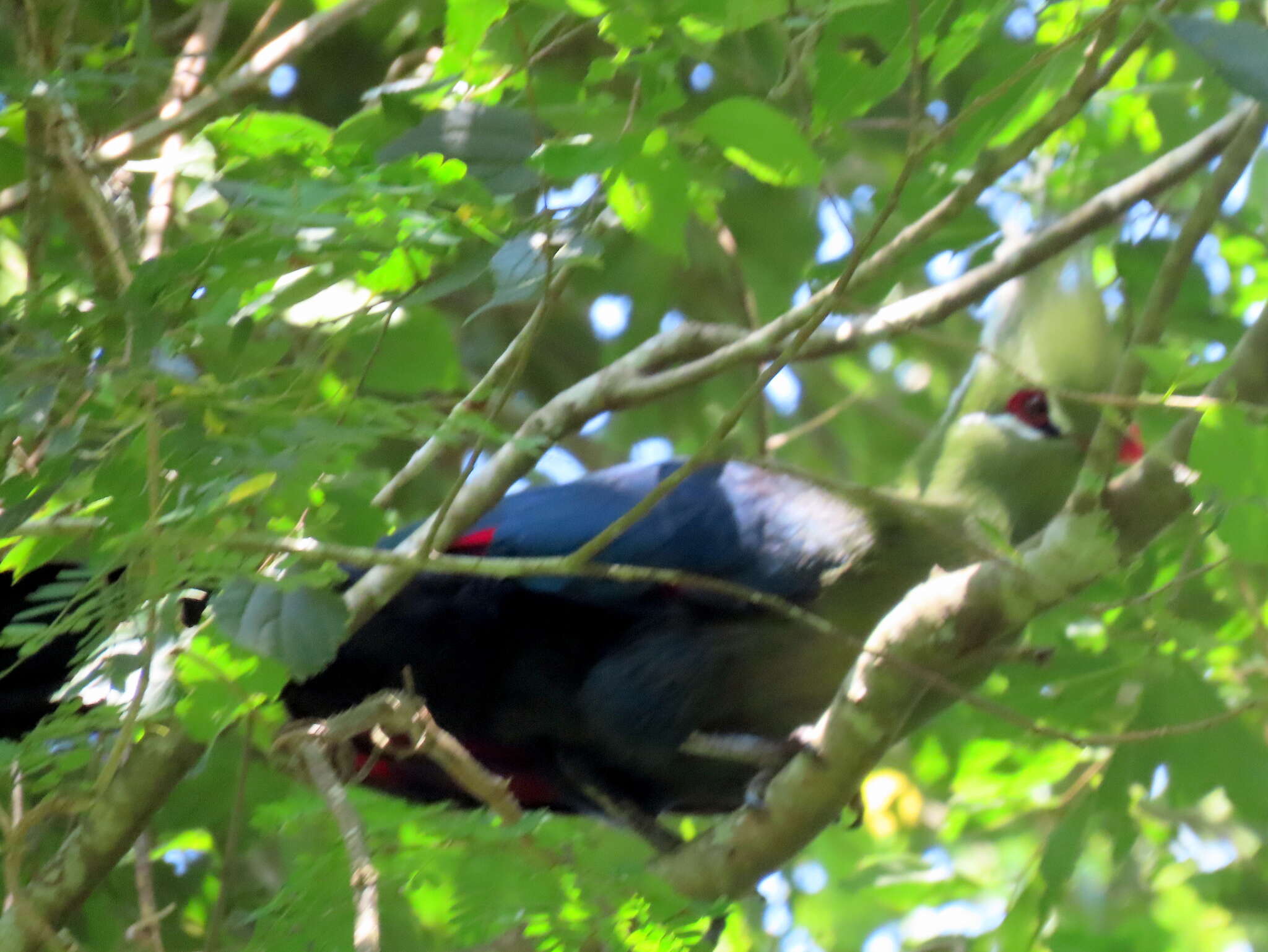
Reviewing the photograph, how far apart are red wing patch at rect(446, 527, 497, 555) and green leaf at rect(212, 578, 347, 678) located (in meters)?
0.92

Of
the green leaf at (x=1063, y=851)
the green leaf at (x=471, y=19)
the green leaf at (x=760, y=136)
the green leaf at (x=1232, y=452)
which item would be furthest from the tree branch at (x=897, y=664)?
the green leaf at (x=471, y=19)

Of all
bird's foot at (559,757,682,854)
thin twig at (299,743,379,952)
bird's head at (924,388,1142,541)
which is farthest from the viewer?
bird's head at (924,388,1142,541)

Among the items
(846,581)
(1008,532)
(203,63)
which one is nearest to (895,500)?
(846,581)

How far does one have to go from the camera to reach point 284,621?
1223 mm

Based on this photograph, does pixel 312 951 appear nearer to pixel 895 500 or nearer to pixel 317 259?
pixel 317 259

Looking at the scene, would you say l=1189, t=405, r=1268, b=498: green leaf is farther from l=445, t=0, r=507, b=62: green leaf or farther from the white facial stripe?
the white facial stripe

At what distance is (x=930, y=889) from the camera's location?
7.44 ft

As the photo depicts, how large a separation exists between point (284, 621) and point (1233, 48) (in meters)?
0.97

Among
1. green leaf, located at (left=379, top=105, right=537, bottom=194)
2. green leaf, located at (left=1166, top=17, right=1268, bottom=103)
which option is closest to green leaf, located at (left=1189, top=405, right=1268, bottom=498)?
green leaf, located at (left=1166, top=17, right=1268, bottom=103)

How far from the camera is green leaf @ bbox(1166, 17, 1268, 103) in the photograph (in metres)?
1.13

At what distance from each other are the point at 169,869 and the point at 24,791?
0.65m

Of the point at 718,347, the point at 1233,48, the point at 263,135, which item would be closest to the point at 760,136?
the point at 1233,48

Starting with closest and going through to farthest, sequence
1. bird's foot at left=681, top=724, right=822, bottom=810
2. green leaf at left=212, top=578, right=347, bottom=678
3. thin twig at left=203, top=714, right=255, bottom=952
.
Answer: green leaf at left=212, top=578, right=347, bottom=678 → thin twig at left=203, top=714, right=255, bottom=952 → bird's foot at left=681, top=724, right=822, bottom=810

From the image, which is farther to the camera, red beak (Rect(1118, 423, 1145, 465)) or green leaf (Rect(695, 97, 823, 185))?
red beak (Rect(1118, 423, 1145, 465))
